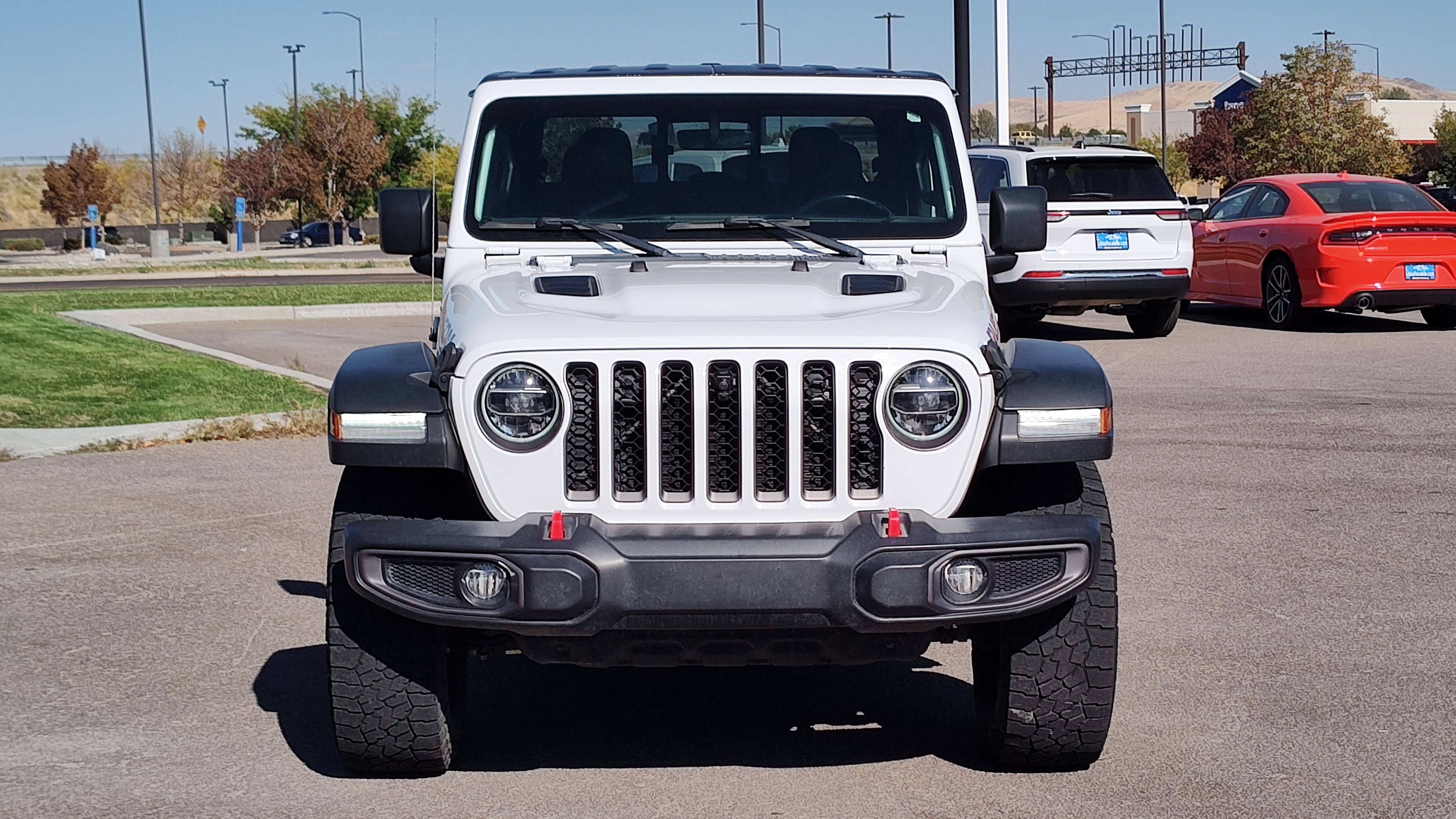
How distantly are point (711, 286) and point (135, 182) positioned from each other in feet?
326

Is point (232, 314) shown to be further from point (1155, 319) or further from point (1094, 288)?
point (1155, 319)

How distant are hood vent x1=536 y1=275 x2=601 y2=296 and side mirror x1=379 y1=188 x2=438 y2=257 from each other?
891mm

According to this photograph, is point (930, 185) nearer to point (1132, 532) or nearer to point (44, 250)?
point (1132, 532)

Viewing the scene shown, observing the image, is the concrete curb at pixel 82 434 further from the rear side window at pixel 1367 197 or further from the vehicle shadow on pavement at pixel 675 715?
the rear side window at pixel 1367 197

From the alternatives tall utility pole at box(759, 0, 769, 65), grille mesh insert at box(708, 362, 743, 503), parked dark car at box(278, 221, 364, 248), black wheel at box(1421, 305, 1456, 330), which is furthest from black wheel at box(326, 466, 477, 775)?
parked dark car at box(278, 221, 364, 248)

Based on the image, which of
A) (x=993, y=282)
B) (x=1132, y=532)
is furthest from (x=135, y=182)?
(x=1132, y=532)

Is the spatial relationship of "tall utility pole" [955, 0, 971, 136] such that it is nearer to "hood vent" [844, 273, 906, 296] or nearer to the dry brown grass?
the dry brown grass

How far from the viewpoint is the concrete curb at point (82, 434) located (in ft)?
34.4

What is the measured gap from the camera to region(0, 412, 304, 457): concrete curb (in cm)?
1048

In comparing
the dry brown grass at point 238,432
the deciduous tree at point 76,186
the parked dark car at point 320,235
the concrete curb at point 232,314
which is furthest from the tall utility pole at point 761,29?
the deciduous tree at point 76,186

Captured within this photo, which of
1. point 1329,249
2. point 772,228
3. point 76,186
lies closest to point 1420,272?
point 1329,249

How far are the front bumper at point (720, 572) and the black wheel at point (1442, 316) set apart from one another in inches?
547

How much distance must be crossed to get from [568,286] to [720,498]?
0.87 metres

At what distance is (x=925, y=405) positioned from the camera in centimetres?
418
